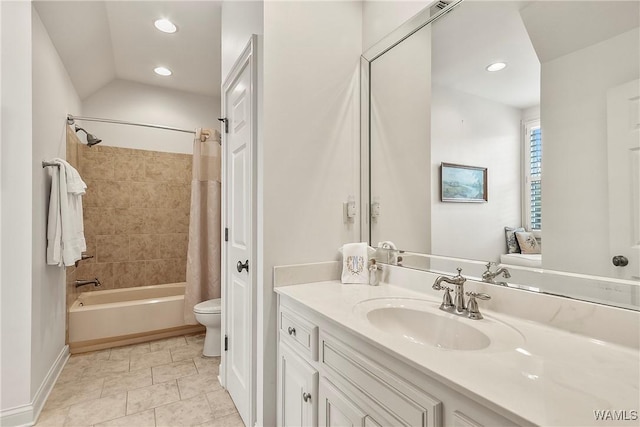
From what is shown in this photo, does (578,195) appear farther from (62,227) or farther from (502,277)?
(62,227)

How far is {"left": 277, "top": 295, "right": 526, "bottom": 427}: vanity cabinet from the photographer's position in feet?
2.20

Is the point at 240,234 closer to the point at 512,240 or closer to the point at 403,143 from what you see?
the point at 403,143

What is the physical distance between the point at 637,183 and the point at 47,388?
3132mm

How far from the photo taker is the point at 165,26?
2.43 metres

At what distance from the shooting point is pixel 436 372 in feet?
2.15

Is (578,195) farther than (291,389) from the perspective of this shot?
No

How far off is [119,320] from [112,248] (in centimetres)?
88

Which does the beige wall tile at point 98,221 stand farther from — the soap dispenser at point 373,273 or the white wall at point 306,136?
the soap dispenser at point 373,273

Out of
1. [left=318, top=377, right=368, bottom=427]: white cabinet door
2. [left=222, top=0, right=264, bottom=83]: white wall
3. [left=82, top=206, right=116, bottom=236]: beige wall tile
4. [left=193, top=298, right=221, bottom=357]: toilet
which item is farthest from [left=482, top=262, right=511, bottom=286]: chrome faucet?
[left=82, top=206, right=116, bottom=236]: beige wall tile

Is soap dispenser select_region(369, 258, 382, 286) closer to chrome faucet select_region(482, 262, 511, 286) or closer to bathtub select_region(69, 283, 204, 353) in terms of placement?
chrome faucet select_region(482, 262, 511, 286)

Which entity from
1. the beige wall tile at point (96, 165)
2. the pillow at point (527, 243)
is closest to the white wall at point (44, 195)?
the beige wall tile at point (96, 165)

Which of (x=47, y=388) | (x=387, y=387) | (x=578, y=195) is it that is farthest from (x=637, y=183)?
(x=47, y=388)
